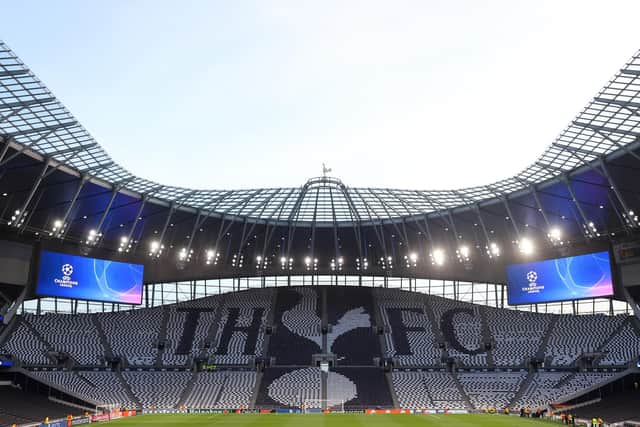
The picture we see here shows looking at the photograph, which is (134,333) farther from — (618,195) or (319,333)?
(618,195)

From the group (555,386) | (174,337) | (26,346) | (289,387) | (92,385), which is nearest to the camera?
(92,385)

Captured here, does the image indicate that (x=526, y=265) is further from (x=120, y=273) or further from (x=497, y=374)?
(x=120, y=273)

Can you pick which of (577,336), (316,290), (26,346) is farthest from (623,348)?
(26,346)

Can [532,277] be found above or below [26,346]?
above

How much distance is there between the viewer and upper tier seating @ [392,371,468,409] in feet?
190

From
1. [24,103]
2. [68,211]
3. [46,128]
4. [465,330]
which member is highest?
[24,103]

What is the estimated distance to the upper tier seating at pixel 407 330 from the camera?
6775cm

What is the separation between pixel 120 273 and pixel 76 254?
5501mm

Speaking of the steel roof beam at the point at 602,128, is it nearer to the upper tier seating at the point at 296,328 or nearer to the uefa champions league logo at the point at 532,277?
the uefa champions league logo at the point at 532,277

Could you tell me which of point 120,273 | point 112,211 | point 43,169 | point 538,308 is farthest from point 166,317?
point 538,308

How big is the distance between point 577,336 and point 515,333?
7.33 metres

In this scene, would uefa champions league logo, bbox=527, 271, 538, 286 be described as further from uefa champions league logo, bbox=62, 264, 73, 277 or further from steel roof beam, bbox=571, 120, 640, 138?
uefa champions league logo, bbox=62, 264, 73, 277

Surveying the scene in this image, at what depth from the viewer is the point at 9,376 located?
54312 mm

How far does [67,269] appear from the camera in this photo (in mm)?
59250
